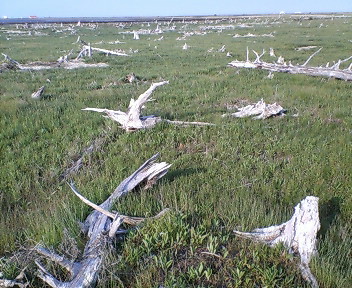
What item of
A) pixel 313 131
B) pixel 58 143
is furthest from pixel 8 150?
pixel 313 131

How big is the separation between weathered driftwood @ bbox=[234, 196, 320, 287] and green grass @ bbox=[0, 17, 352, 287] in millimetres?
97

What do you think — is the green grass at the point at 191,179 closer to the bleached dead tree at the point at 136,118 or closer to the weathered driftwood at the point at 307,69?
the bleached dead tree at the point at 136,118

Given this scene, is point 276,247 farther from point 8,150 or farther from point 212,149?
point 8,150

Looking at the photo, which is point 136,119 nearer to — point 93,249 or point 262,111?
point 262,111

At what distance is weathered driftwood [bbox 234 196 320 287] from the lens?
11.9ft

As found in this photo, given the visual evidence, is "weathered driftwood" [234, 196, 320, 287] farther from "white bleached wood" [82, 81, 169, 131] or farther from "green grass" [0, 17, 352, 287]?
"white bleached wood" [82, 81, 169, 131]

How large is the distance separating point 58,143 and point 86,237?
4.54 metres

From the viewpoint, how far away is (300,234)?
374 centimetres

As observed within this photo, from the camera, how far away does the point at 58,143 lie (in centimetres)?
828

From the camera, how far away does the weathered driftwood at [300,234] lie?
3630 mm

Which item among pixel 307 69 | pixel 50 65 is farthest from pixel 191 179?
pixel 50 65

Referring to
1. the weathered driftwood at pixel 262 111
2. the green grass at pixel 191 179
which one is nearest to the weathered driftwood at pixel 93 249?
the green grass at pixel 191 179

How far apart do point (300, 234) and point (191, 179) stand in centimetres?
256

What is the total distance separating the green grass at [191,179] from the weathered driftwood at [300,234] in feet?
0.32
